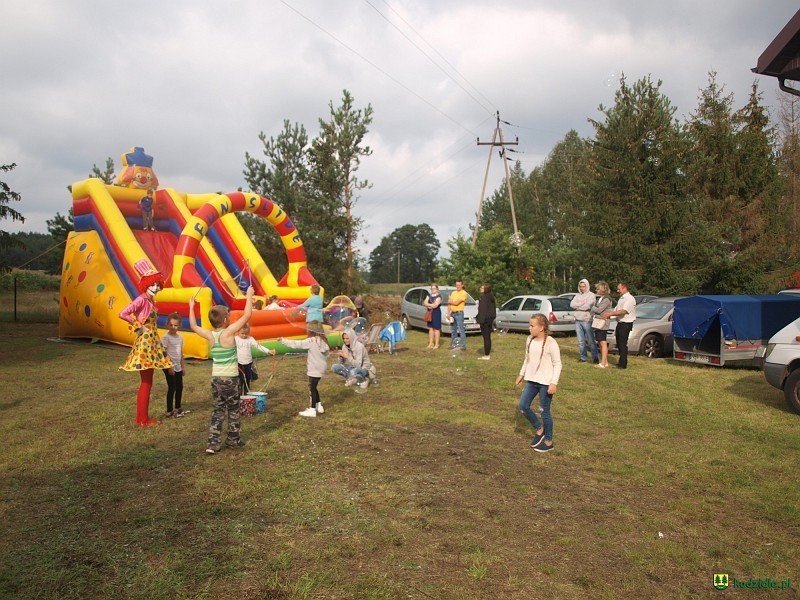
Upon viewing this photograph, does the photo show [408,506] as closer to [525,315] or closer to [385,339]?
[385,339]

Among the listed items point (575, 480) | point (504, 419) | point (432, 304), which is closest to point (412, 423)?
point (504, 419)

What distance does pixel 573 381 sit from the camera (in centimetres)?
1117

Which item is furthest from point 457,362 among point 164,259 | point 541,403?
point 164,259

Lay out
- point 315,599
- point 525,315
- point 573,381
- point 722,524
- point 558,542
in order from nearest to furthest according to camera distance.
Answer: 1. point 315,599
2. point 558,542
3. point 722,524
4. point 573,381
5. point 525,315

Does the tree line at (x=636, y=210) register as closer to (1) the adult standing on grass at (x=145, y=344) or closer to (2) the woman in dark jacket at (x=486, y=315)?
Answer: (2) the woman in dark jacket at (x=486, y=315)

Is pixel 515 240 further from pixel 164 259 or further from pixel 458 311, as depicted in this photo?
pixel 164 259

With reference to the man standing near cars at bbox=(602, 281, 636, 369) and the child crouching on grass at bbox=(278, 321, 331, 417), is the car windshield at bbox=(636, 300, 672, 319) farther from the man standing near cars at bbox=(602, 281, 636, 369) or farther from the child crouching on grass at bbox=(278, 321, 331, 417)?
the child crouching on grass at bbox=(278, 321, 331, 417)

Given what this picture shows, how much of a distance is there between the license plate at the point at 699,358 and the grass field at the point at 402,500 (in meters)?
2.55

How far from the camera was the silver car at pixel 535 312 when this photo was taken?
19.0 m

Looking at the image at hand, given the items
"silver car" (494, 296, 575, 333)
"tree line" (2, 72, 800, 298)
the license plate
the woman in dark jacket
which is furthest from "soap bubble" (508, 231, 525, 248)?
the license plate

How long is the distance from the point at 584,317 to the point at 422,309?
318 inches

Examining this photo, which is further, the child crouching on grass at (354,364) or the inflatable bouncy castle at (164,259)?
the inflatable bouncy castle at (164,259)

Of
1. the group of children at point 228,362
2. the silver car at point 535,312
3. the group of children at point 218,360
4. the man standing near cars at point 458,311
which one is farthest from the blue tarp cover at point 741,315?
the group of children at point 218,360

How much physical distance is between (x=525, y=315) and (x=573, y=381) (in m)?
8.89
